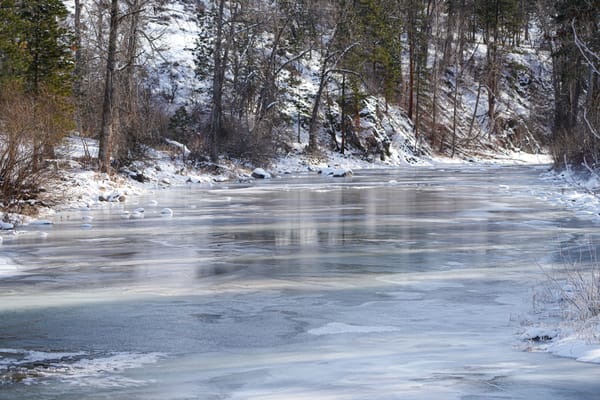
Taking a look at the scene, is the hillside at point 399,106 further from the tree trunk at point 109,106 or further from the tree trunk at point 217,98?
the tree trunk at point 109,106

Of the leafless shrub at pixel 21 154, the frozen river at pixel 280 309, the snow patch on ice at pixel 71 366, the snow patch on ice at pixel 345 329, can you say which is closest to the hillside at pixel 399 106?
the leafless shrub at pixel 21 154

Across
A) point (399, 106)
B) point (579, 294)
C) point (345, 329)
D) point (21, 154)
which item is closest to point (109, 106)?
point (21, 154)

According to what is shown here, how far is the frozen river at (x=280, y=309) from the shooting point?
652 centimetres

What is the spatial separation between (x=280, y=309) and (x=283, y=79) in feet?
173

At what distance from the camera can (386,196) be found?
1058 inches

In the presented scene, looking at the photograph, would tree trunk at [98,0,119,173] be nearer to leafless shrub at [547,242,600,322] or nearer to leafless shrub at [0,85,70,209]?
leafless shrub at [0,85,70,209]

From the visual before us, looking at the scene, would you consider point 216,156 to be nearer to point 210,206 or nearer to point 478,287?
point 210,206

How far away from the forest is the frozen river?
229 centimetres

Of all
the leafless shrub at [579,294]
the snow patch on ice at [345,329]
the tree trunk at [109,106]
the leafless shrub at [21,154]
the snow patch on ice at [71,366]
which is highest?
the tree trunk at [109,106]

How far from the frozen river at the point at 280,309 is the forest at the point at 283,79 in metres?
2.29

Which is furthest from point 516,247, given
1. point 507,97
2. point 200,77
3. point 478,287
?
point 507,97

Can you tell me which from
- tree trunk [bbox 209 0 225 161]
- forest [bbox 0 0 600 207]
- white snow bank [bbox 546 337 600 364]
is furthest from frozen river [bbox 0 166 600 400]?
tree trunk [bbox 209 0 225 161]

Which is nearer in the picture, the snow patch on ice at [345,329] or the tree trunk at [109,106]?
the snow patch on ice at [345,329]

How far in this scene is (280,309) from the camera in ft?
31.1
